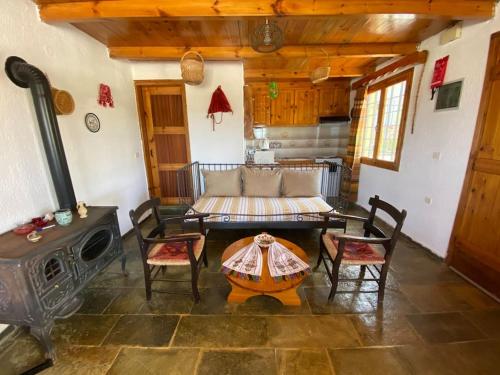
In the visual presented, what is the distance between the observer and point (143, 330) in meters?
1.65

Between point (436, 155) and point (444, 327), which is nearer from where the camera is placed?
point (444, 327)

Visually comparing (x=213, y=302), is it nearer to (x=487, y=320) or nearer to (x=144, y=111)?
(x=487, y=320)

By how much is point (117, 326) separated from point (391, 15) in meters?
3.59

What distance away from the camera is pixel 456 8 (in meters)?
1.91

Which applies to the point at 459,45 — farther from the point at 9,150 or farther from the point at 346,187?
the point at 9,150

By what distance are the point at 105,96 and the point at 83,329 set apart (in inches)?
101

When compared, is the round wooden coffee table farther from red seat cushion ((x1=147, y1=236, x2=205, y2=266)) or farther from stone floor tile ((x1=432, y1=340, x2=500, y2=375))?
stone floor tile ((x1=432, y1=340, x2=500, y2=375))

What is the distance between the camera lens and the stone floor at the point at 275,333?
4.59 ft

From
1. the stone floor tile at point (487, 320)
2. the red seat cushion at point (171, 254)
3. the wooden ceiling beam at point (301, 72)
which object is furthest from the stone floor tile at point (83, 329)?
the wooden ceiling beam at point (301, 72)

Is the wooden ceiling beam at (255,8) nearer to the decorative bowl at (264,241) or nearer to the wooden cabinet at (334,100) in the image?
the decorative bowl at (264,241)

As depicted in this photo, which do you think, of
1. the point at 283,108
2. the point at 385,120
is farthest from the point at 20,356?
the point at 283,108

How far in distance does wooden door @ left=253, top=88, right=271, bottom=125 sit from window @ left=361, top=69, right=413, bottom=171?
2.07 m

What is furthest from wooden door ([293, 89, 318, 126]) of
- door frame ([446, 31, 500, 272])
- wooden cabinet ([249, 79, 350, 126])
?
door frame ([446, 31, 500, 272])

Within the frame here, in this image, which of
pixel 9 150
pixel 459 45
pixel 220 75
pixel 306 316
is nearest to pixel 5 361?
pixel 9 150
